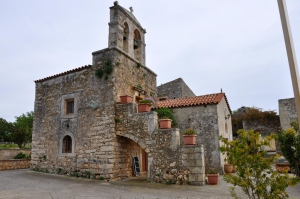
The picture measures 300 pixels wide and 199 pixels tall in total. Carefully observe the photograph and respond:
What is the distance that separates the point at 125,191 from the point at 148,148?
7.40 feet

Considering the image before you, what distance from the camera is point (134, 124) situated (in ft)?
32.6

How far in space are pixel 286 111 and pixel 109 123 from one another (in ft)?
54.4

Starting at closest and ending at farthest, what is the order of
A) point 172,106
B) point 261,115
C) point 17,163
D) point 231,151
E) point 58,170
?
point 231,151, point 58,170, point 172,106, point 17,163, point 261,115

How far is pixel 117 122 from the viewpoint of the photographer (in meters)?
10.2

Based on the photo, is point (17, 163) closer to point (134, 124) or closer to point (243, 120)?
point (134, 124)

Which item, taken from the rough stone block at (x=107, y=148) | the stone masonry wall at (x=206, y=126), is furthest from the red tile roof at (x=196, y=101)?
the rough stone block at (x=107, y=148)

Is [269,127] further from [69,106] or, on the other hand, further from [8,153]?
[8,153]

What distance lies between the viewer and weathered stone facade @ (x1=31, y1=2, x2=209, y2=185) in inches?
359

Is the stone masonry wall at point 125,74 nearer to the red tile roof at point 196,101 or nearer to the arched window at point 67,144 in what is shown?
the red tile roof at point 196,101

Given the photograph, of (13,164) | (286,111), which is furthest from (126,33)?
(286,111)

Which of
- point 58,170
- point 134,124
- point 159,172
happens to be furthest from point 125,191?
point 58,170

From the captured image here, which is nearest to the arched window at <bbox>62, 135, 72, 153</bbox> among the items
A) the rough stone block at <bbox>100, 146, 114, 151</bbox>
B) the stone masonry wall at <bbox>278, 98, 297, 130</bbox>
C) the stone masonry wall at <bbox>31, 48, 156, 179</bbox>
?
the stone masonry wall at <bbox>31, 48, 156, 179</bbox>

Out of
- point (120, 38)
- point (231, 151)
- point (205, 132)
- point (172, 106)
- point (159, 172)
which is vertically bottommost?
point (159, 172)

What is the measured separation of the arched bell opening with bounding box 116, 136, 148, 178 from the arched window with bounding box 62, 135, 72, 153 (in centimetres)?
284
